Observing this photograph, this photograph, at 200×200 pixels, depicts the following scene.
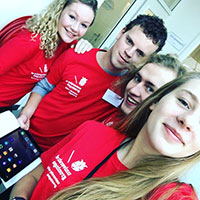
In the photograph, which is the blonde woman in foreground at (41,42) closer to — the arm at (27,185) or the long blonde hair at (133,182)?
the arm at (27,185)

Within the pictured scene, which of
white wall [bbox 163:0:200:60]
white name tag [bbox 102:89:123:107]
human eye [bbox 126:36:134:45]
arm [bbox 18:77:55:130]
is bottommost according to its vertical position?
arm [bbox 18:77:55:130]

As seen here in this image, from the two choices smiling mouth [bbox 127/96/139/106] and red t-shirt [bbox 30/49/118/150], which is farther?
red t-shirt [bbox 30/49/118/150]

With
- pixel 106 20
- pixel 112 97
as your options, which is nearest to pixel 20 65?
pixel 112 97

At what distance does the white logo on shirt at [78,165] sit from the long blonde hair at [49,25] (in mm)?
684

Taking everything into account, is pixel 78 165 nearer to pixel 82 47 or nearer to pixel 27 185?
pixel 27 185

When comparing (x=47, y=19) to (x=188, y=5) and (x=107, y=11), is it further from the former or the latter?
(x=188, y=5)

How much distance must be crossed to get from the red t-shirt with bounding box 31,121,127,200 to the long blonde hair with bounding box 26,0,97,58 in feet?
1.78

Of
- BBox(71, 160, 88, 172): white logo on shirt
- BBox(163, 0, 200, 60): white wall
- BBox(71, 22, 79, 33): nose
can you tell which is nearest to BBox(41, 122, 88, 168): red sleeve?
BBox(71, 160, 88, 172): white logo on shirt

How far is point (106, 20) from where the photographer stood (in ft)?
6.08

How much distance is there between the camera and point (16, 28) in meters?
1.13

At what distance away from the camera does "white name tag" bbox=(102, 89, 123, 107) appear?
1109 mm

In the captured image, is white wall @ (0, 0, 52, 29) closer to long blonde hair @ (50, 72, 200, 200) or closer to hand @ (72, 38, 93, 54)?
hand @ (72, 38, 93, 54)

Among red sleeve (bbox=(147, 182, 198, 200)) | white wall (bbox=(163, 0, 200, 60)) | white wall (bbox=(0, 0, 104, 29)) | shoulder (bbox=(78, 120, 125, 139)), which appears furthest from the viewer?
white wall (bbox=(163, 0, 200, 60))

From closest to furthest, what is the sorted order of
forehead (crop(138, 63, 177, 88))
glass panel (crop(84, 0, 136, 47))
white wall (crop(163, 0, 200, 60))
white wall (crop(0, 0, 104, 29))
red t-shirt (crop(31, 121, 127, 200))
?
red t-shirt (crop(31, 121, 127, 200))
forehead (crop(138, 63, 177, 88))
white wall (crop(0, 0, 104, 29))
glass panel (crop(84, 0, 136, 47))
white wall (crop(163, 0, 200, 60))
